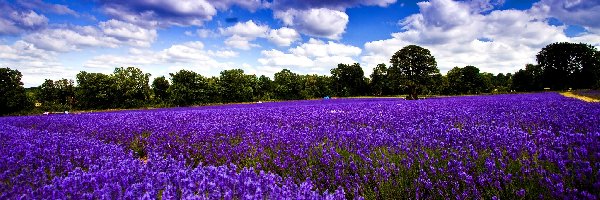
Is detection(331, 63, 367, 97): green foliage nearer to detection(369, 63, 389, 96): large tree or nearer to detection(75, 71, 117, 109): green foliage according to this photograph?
detection(369, 63, 389, 96): large tree

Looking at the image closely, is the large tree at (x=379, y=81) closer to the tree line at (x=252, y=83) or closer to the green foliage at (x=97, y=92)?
the tree line at (x=252, y=83)

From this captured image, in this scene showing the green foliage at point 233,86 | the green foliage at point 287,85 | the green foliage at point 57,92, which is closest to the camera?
the green foliage at point 233,86

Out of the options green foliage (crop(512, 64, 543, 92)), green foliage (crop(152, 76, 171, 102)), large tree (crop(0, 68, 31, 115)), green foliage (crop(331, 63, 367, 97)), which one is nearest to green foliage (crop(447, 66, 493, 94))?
A: green foliage (crop(512, 64, 543, 92))

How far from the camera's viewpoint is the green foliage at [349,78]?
6506 centimetres

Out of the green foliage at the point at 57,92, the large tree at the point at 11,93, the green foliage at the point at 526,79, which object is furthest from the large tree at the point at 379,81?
the large tree at the point at 11,93

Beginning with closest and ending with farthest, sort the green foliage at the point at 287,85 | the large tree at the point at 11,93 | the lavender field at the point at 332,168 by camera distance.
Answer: the lavender field at the point at 332,168
the large tree at the point at 11,93
the green foliage at the point at 287,85

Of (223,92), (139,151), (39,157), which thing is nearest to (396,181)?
(39,157)

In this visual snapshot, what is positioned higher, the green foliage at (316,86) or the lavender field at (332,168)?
the green foliage at (316,86)

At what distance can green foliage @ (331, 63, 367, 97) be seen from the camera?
65062 mm

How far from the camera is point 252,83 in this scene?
48.8 metres

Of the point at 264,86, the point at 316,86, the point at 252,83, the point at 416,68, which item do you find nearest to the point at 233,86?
the point at 252,83

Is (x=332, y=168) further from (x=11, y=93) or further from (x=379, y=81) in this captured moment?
(x=379, y=81)

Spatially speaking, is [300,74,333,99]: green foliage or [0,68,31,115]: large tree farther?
[300,74,333,99]: green foliage

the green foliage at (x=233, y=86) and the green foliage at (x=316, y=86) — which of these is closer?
the green foliage at (x=233, y=86)
